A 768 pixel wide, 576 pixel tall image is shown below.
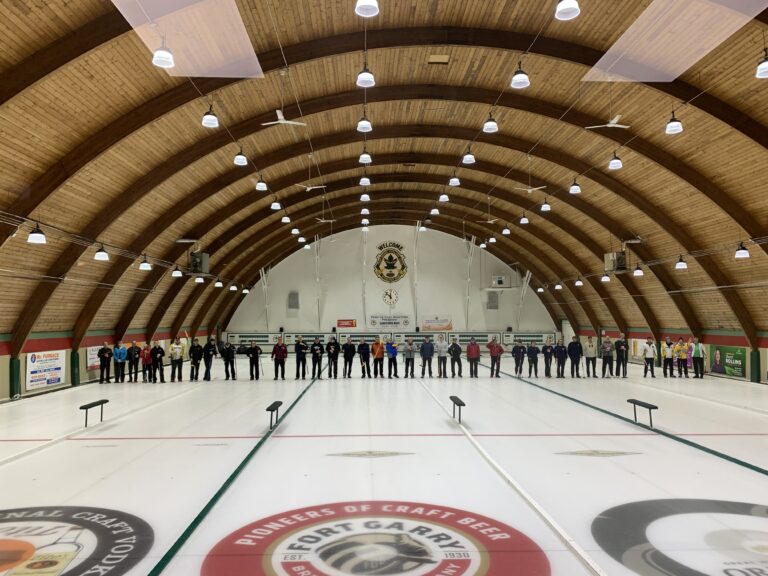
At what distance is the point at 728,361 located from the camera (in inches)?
812

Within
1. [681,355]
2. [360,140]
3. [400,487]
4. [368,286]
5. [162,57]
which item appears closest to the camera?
[400,487]

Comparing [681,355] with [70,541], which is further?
[681,355]

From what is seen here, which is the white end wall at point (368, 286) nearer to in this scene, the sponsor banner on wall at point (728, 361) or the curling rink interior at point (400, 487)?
the sponsor banner on wall at point (728, 361)

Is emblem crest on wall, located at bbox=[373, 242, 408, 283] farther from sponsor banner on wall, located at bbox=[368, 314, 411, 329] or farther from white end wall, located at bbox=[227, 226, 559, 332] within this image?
sponsor banner on wall, located at bbox=[368, 314, 411, 329]

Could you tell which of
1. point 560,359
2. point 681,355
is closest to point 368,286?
point 560,359

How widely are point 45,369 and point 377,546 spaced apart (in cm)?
1630

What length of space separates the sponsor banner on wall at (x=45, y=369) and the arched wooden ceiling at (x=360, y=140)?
947 mm

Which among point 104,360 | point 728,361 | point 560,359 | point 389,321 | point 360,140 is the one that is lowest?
point 728,361

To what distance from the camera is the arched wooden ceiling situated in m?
10.8

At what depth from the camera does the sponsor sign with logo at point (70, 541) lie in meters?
4.66

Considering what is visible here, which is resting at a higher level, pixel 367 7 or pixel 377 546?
pixel 367 7

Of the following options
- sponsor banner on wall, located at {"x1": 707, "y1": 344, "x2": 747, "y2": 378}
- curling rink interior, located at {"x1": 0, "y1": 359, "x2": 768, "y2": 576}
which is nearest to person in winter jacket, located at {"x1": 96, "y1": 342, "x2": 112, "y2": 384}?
curling rink interior, located at {"x1": 0, "y1": 359, "x2": 768, "y2": 576}

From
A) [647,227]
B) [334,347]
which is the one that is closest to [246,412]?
[334,347]

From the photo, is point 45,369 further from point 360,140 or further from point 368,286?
point 368,286
